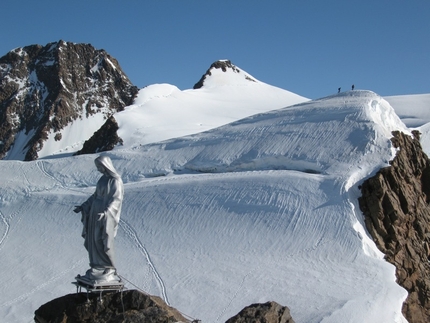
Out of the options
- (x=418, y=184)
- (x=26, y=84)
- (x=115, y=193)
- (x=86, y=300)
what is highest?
(x=26, y=84)

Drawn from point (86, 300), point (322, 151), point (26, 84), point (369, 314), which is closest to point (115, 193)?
point (86, 300)

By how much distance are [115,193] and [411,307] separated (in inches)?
472

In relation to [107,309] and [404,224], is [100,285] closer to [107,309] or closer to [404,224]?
[107,309]

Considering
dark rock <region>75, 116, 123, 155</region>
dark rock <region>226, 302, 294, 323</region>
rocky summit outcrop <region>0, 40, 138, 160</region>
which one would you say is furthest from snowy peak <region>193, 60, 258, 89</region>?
dark rock <region>226, 302, 294, 323</region>

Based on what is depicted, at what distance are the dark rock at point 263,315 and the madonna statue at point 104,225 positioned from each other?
6.71 ft

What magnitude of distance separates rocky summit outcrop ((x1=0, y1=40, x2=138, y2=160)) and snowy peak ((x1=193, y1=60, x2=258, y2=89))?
53.4 feet

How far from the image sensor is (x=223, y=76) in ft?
245

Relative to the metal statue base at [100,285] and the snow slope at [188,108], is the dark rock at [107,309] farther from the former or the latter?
the snow slope at [188,108]

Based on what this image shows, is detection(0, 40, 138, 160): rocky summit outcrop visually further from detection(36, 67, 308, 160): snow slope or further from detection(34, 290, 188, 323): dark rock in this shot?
detection(34, 290, 188, 323): dark rock

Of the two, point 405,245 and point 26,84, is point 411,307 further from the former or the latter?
point 26,84

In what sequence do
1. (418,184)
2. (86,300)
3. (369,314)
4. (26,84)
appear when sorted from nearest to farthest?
(86,300), (369,314), (418,184), (26,84)

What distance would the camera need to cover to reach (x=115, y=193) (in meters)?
8.58

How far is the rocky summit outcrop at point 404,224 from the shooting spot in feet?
58.3

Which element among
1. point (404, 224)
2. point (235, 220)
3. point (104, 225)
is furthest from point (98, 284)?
point (404, 224)
